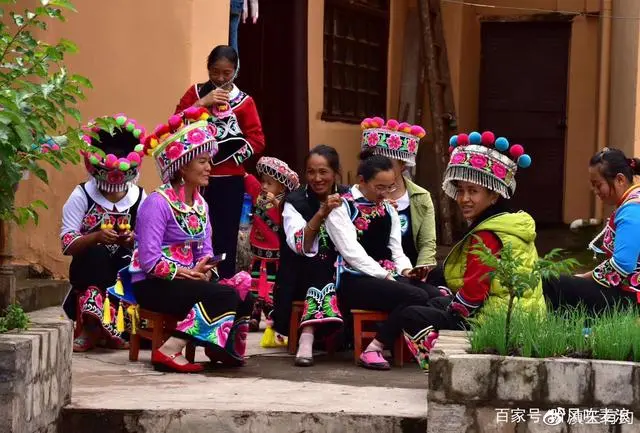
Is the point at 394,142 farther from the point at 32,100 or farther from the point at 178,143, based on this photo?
the point at 32,100

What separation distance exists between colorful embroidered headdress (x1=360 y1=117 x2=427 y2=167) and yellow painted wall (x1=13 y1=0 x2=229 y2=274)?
78.3 inches

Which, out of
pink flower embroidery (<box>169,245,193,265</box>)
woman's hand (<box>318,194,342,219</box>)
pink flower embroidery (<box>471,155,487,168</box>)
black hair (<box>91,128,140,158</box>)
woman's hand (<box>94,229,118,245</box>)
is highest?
black hair (<box>91,128,140,158</box>)

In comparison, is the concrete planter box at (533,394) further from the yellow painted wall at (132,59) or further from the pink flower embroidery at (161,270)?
the yellow painted wall at (132,59)

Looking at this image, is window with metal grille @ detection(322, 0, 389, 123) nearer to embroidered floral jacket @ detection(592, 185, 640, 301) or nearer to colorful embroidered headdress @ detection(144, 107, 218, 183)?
colorful embroidered headdress @ detection(144, 107, 218, 183)

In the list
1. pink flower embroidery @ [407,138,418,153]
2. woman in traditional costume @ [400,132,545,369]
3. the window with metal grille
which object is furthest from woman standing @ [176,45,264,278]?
the window with metal grille

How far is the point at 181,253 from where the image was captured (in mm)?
7254

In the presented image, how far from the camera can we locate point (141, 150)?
306 inches

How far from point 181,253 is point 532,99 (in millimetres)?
9531

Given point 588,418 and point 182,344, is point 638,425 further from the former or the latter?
point 182,344

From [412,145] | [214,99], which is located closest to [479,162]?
[412,145]

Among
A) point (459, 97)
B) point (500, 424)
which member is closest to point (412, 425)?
point (500, 424)

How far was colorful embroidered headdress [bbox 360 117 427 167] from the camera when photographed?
8.43 m

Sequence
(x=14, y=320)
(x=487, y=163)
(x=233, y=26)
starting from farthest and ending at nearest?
1. (x=233, y=26)
2. (x=487, y=163)
3. (x=14, y=320)

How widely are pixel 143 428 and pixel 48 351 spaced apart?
1.80ft
